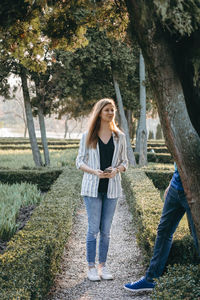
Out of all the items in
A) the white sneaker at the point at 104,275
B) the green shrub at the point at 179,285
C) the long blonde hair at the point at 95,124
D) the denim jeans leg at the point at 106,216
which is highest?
the long blonde hair at the point at 95,124

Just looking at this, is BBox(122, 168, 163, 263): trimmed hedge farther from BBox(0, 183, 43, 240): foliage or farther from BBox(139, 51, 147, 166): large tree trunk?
BBox(139, 51, 147, 166): large tree trunk

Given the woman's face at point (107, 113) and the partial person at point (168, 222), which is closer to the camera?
the partial person at point (168, 222)

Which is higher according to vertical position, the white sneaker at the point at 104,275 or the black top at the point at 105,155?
the black top at the point at 105,155

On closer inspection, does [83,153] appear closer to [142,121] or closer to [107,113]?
[107,113]

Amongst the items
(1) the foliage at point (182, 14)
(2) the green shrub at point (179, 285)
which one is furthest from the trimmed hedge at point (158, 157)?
(1) the foliage at point (182, 14)

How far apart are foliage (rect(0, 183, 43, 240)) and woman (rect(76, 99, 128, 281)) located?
72.3 inches

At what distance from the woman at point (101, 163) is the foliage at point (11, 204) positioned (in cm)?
184

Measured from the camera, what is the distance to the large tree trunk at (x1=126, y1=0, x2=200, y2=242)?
254 cm

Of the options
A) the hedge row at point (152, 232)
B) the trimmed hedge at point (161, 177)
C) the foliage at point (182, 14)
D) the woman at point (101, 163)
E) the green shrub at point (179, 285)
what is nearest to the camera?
the foliage at point (182, 14)

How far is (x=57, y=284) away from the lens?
12.8 ft

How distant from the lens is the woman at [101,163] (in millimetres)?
3605

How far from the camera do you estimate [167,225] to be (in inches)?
123

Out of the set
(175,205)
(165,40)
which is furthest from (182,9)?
(175,205)

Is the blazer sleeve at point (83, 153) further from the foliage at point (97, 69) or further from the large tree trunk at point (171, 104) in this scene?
the foliage at point (97, 69)
